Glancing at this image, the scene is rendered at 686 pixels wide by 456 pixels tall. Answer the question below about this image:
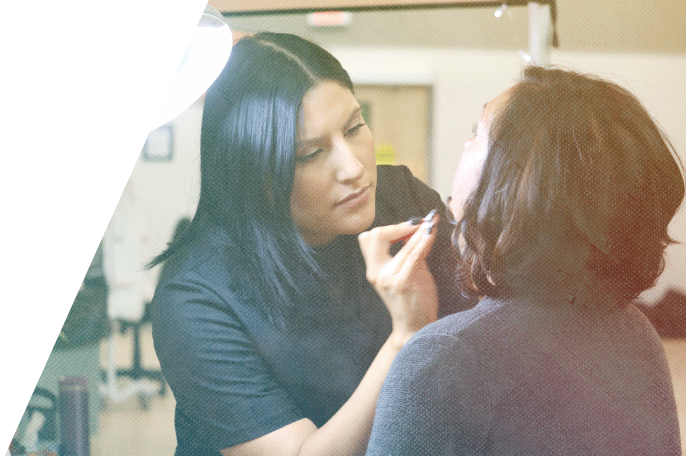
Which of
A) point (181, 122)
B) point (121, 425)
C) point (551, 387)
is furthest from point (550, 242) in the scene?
point (121, 425)

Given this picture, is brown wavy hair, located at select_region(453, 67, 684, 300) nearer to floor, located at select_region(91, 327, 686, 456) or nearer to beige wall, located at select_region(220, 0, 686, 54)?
beige wall, located at select_region(220, 0, 686, 54)

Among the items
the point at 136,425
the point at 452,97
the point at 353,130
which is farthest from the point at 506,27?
the point at 136,425

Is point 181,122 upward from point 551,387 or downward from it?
upward

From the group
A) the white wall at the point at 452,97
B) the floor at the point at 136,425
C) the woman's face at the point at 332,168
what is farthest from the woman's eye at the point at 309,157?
the floor at the point at 136,425

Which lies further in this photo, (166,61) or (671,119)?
(166,61)

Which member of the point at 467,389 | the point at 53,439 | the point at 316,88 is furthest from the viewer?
the point at 53,439

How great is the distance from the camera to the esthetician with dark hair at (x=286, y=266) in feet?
2.33

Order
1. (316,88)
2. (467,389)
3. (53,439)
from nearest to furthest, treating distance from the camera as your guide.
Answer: (467,389) → (316,88) → (53,439)

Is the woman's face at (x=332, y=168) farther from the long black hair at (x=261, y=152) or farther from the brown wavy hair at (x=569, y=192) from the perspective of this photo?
the brown wavy hair at (x=569, y=192)

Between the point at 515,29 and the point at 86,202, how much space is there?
0.68m

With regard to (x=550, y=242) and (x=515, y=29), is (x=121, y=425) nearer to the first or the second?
(x=550, y=242)

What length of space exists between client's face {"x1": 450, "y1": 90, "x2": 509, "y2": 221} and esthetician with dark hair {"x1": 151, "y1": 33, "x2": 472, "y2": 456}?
0.04 m

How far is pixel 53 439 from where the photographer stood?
84cm

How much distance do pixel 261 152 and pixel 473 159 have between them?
0.27 metres
